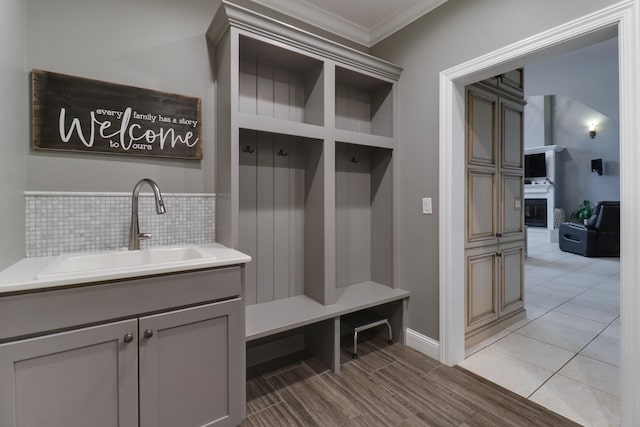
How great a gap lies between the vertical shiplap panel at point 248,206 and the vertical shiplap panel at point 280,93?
0.90 feet

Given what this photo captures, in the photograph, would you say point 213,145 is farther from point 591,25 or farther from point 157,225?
point 591,25

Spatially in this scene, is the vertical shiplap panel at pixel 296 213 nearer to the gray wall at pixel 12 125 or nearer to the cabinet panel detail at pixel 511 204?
the gray wall at pixel 12 125

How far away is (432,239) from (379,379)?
103cm

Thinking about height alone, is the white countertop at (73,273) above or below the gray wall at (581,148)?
below

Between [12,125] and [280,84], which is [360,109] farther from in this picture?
[12,125]

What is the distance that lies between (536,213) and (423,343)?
9.39m

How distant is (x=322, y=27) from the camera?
2.49m

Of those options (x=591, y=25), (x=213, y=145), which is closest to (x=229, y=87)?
(x=213, y=145)

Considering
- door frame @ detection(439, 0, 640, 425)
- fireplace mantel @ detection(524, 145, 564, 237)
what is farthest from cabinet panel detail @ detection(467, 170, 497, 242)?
fireplace mantel @ detection(524, 145, 564, 237)

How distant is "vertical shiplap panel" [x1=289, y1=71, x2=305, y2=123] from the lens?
7.57 ft

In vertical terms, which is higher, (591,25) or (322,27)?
(322,27)

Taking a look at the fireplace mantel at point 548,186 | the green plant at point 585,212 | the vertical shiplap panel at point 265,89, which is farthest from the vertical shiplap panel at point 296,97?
the fireplace mantel at point 548,186

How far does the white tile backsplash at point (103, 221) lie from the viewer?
1555 mm

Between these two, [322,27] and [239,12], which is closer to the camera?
[239,12]
